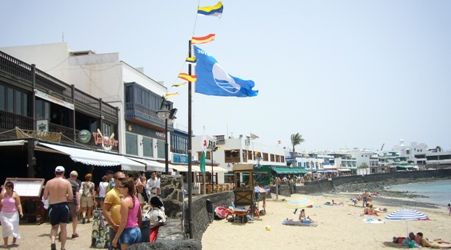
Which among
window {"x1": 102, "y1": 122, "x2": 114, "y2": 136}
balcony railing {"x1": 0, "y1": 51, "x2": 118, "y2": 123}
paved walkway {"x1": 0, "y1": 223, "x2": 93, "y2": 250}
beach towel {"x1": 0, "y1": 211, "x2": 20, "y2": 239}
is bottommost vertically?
paved walkway {"x1": 0, "y1": 223, "x2": 93, "y2": 250}

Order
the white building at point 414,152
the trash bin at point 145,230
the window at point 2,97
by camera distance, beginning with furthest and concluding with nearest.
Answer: the white building at point 414,152
the window at point 2,97
the trash bin at point 145,230

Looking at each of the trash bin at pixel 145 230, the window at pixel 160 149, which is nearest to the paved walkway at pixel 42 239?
the trash bin at pixel 145 230

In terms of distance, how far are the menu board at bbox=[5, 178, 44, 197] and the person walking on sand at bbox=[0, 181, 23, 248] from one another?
3386 mm

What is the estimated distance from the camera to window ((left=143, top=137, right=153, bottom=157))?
31406 mm

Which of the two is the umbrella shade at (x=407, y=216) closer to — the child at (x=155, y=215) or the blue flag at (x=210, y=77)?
the blue flag at (x=210, y=77)

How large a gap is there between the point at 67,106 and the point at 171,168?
39.7 ft

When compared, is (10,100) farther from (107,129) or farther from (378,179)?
(378,179)

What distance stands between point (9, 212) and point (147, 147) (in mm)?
23040

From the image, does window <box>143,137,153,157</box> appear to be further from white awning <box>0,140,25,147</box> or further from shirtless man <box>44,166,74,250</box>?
shirtless man <box>44,166,74,250</box>

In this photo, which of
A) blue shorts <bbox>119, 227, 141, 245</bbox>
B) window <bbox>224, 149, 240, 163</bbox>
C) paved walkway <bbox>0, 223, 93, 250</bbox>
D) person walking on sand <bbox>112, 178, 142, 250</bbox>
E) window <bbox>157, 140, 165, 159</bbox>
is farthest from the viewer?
window <bbox>224, 149, 240, 163</bbox>

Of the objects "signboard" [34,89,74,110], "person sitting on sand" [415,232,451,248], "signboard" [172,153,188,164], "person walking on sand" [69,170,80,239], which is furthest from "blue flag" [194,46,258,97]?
"signboard" [172,153,188,164]

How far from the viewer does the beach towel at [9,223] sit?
8766mm

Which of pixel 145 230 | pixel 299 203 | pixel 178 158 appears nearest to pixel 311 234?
pixel 299 203

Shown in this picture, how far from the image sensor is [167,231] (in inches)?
308
